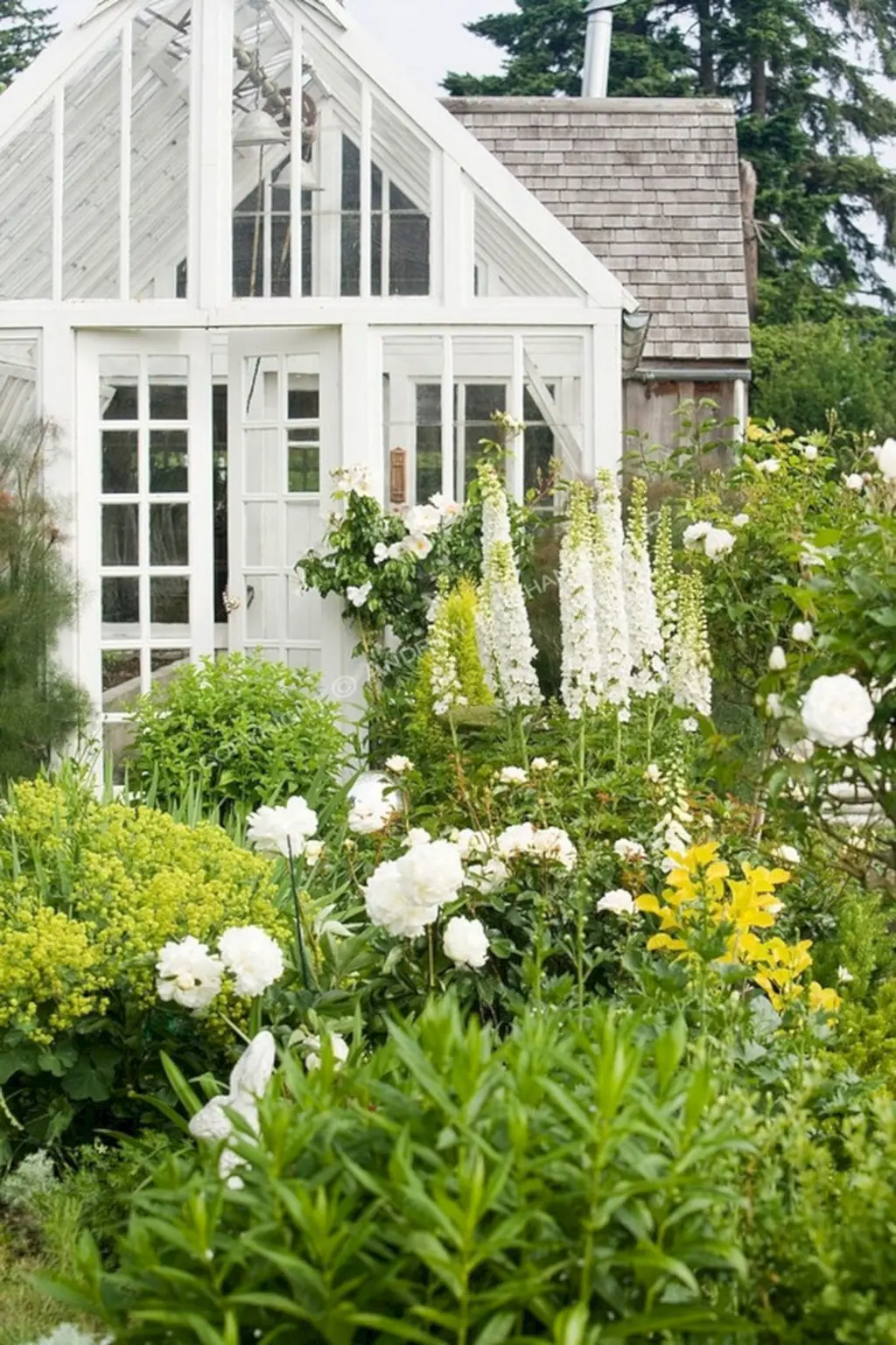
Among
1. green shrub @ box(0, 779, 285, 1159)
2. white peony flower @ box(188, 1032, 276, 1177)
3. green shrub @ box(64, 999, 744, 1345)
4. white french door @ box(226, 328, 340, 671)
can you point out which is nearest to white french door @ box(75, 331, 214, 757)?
white french door @ box(226, 328, 340, 671)

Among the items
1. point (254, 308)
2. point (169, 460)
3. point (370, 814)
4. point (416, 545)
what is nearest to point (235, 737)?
point (416, 545)

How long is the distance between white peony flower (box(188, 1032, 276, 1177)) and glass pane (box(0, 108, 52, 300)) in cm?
671

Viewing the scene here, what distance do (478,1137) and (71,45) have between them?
8128 millimetres

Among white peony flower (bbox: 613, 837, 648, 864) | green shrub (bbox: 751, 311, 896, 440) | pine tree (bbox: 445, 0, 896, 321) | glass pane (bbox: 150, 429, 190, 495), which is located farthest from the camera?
pine tree (bbox: 445, 0, 896, 321)

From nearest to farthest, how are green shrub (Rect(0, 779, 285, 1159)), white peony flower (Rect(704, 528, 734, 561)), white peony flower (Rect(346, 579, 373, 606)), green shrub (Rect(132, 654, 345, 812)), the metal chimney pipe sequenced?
green shrub (Rect(0, 779, 285, 1159)) → white peony flower (Rect(704, 528, 734, 561)) → green shrub (Rect(132, 654, 345, 812)) → white peony flower (Rect(346, 579, 373, 606)) → the metal chimney pipe

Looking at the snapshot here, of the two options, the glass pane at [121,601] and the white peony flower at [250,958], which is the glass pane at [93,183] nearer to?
the glass pane at [121,601]

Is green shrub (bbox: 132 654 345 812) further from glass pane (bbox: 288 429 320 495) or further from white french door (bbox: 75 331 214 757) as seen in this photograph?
glass pane (bbox: 288 429 320 495)

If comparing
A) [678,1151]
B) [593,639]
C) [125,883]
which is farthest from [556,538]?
[678,1151]

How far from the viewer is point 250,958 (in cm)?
368

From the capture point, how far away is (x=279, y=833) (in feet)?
13.5

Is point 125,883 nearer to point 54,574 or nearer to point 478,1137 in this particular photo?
point 478,1137

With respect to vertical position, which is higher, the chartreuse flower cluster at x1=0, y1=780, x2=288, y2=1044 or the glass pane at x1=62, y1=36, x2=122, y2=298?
the glass pane at x1=62, y1=36, x2=122, y2=298

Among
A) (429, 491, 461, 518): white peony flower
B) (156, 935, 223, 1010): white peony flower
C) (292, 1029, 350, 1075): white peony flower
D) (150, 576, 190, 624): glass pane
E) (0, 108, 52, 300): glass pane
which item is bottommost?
(292, 1029, 350, 1075): white peony flower

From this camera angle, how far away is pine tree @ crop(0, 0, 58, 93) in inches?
1032
